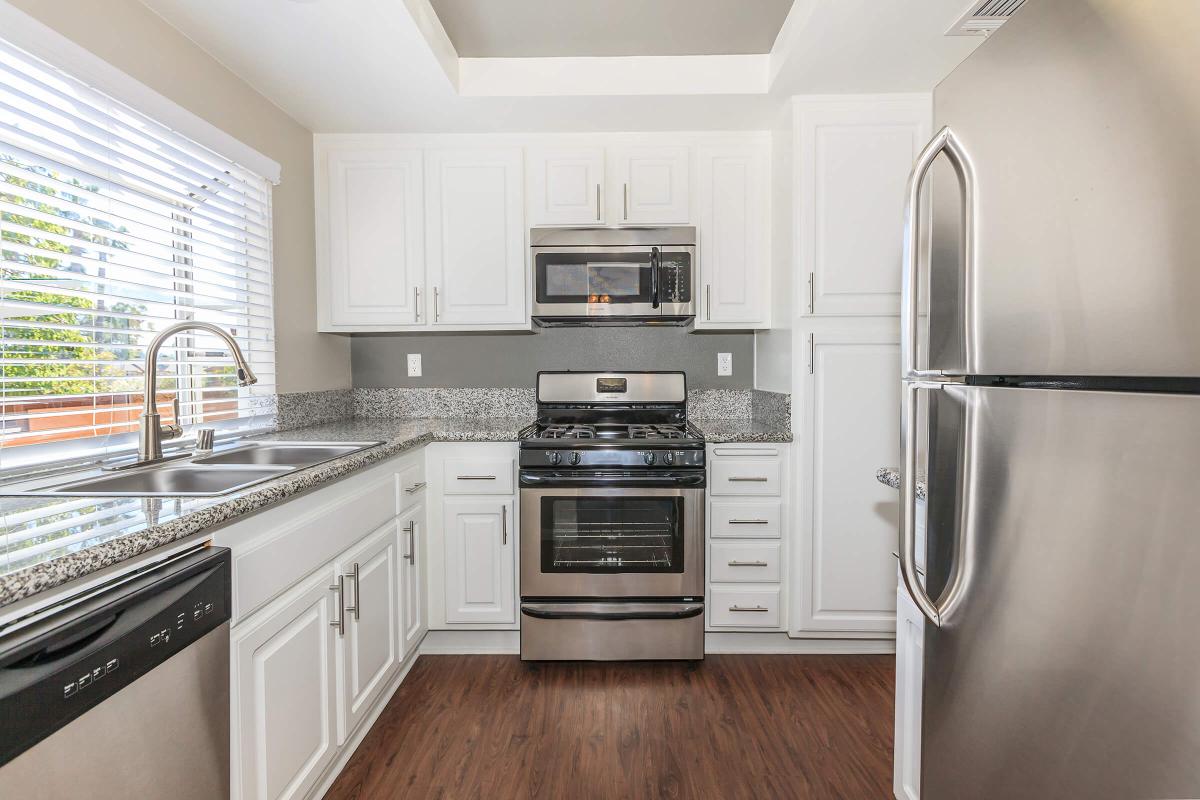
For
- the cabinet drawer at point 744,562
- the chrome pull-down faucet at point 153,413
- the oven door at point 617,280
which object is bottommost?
the cabinet drawer at point 744,562

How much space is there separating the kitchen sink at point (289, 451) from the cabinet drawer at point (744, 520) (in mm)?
1370

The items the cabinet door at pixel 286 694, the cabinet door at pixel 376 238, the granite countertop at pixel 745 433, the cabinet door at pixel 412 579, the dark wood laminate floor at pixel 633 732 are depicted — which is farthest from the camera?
the cabinet door at pixel 376 238

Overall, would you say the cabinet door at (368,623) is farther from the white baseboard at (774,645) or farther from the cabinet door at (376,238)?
the white baseboard at (774,645)

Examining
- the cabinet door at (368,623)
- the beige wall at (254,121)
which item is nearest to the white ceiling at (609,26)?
the beige wall at (254,121)

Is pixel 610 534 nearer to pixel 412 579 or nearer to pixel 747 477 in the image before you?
pixel 747 477

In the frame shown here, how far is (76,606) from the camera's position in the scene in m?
0.82

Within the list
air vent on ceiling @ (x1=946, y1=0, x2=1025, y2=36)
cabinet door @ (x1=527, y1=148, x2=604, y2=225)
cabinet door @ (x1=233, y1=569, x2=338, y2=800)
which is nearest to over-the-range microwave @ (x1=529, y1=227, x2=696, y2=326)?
cabinet door @ (x1=527, y1=148, x2=604, y2=225)

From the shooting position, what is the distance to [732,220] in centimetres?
256

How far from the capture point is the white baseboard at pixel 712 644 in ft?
7.84

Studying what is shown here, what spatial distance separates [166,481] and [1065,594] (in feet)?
6.45

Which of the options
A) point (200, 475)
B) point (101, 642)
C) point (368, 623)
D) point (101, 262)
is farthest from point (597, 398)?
point (101, 642)

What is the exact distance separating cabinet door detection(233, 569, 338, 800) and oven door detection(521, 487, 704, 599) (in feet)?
A: 2.77

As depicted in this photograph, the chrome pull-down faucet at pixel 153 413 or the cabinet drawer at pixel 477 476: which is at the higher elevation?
the chrome pull-down faucet at pixel 153 413

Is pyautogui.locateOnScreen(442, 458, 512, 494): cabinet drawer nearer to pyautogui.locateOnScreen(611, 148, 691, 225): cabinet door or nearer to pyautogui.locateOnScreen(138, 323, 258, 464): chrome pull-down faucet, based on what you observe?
pyautogui.locateOnScreen(138, 323, 258, 464): chrome pull-down faucet
